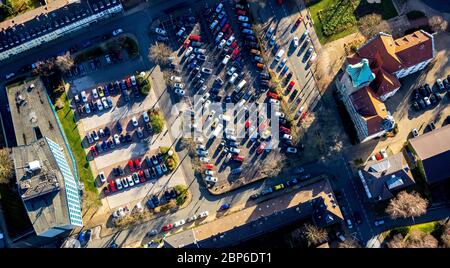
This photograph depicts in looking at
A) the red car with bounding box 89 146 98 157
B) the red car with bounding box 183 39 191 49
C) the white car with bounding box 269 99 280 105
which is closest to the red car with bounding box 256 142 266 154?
the white car with bounding box 269 99 280 105

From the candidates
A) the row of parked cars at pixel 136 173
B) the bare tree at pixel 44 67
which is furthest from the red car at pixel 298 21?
the bare tree at pixel 44 67

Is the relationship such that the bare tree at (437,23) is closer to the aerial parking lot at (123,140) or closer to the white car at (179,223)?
the aerial parking lot at (123,140)

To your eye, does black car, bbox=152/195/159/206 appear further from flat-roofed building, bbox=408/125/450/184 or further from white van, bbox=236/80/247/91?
flat-roofed building, bbox=408/125/450/184

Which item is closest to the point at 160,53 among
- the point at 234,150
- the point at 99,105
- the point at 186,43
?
the point at 186,43

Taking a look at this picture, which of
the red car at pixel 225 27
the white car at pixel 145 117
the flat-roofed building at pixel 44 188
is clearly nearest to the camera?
the flat-roofed building at pixel 44 188

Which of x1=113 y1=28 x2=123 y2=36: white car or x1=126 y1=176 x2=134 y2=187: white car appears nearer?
x1=126 y1=176 x2=134 y2=187: white car

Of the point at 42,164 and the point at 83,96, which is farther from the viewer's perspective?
the point at 83,96

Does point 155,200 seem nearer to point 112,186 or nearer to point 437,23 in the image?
point 112,186
